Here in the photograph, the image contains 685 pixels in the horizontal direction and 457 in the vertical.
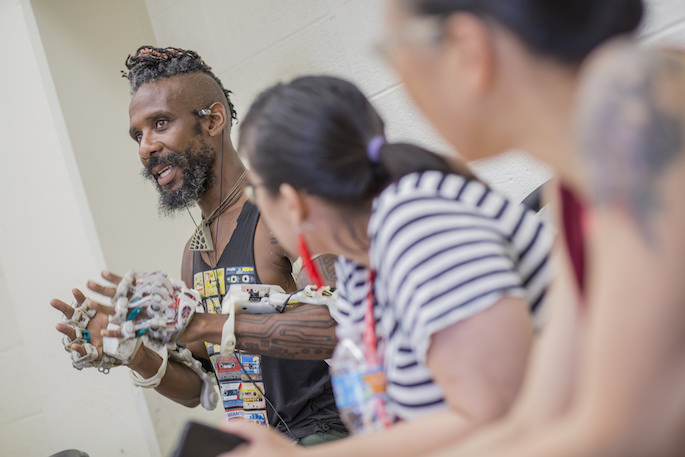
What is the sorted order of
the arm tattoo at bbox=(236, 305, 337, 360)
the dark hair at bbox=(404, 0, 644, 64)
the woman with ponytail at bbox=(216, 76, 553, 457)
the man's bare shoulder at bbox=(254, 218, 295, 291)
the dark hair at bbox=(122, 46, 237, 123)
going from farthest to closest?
the dark hair at bbox=(122, 46, 237, 123) < the man's bare shoulder at bbox=(254, 218, 295, 291) < the arm tattoo at bbox=(236, 305, 337, 360) < the woman with ponytail at bbox=(216, 76, 553, 457) < the dark hair at bbox=(404, 0, 644, 64)

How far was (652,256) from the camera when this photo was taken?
1.71 ft

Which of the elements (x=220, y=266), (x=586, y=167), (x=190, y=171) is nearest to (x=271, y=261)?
(x=220, y=266)

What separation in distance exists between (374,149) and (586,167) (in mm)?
566

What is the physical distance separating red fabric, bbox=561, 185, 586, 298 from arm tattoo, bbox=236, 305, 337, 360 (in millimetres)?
1190

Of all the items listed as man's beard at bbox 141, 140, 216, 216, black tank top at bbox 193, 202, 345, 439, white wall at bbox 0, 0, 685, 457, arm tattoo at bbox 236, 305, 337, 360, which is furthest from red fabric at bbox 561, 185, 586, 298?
white wall at bbox 0, 0, 685, 457

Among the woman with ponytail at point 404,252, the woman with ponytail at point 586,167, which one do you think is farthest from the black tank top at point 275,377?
the woman with ponytail at point 586,167

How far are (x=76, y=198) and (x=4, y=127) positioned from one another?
1.70ft

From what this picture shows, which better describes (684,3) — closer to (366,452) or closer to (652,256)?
(366,452)

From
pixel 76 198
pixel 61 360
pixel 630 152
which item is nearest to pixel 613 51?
pixel 630 152

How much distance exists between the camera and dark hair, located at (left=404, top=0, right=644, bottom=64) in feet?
2.13

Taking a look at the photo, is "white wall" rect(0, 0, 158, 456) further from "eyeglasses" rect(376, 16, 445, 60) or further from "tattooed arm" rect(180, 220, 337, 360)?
"eyeglasses" rect(376, 16, 445, 60)

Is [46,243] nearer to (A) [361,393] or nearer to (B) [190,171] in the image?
(B) [190,171]

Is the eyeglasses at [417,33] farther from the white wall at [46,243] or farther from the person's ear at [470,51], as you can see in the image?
the white wall at [46,243]

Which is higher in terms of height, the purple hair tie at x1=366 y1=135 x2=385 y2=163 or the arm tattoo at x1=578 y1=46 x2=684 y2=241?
the arm tattoo at x1=578 y1=46 x2=684 y2=241
